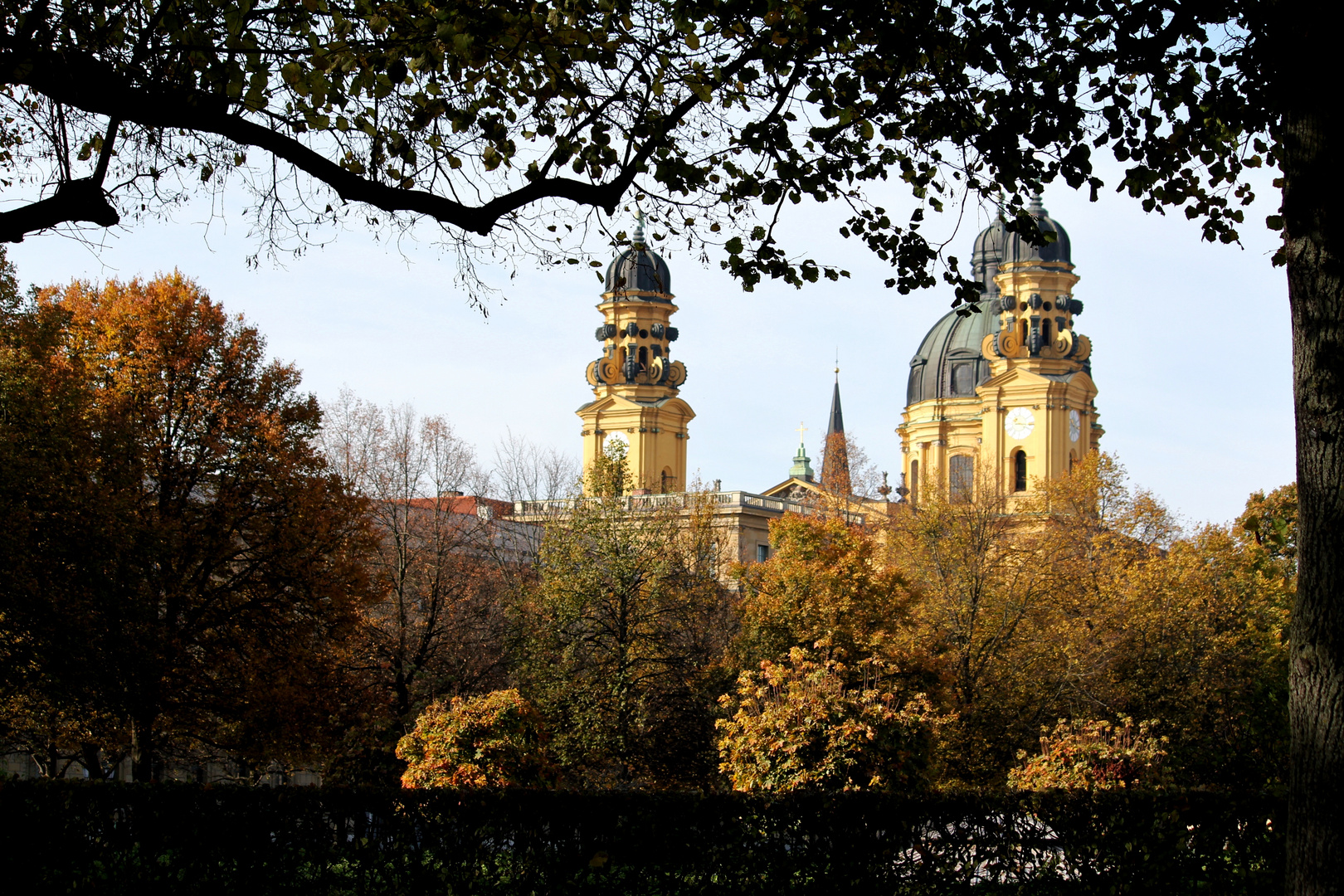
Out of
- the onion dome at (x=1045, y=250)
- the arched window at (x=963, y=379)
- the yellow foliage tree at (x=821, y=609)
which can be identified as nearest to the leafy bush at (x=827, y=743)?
the yellow foliage tree at (x=821, y=609)

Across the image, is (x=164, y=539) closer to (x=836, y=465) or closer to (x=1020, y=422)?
(x=836, y=465)

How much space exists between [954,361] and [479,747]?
6357 cm

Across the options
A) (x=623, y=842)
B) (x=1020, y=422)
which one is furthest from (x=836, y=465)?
(x=623, y=842)

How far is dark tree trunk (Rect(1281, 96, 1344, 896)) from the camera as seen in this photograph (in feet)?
23.6

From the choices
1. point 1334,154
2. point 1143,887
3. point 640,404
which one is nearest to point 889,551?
point 1143,887

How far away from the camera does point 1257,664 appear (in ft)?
95.3

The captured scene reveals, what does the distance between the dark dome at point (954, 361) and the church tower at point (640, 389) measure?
1450 centimetres

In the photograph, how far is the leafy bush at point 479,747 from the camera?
66.8 feet

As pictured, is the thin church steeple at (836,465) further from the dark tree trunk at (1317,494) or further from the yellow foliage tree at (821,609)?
the dark tree trunk at (1317,494)

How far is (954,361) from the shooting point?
80.4 m

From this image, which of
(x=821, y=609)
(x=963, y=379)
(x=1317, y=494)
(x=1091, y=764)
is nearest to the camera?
(x=1317, y=494)

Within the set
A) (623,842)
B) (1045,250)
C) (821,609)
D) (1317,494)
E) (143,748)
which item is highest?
(1045,250)

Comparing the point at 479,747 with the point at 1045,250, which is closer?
the point at 479,747

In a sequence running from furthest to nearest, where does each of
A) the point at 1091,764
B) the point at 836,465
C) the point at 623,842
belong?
the point at 836,465 → the point at 1091,764 → the point at 623,842
